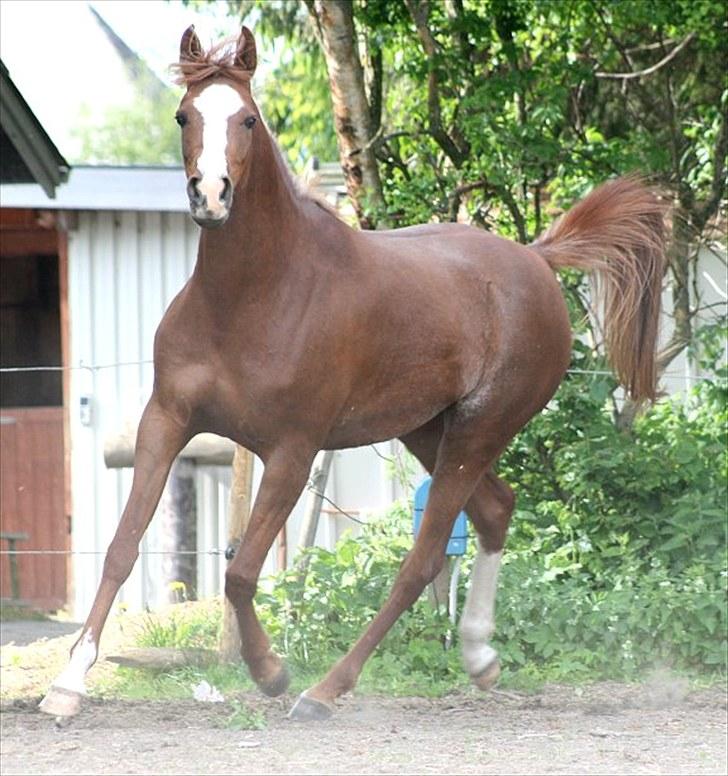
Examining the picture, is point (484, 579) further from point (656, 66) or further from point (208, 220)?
point (656, 66)

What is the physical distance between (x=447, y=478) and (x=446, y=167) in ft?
13.5

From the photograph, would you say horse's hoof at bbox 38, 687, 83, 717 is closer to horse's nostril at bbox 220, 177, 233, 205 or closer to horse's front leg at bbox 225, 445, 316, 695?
horse's front leg at bbox 225, 445, 316, 695

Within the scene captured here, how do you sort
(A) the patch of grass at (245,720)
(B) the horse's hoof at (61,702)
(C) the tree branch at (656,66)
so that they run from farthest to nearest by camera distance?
(C) the tree branch at (656,66) < (A) the patch of grass at (245,720) < (B) the horse's hoof at (61,702)

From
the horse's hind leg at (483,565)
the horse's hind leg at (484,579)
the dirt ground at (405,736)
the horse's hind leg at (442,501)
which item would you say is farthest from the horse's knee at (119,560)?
the horse's hind leg at (484,579)

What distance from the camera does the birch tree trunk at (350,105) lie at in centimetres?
850

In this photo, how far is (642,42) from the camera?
10242mm

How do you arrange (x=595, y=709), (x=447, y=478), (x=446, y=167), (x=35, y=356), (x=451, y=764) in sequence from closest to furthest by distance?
(x=451, y=764) → (x=447, y=478) → (x=595, y=709) → (x=446, y=167) → (x=35, y=356)

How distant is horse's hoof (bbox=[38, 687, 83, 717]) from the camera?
15.2ft

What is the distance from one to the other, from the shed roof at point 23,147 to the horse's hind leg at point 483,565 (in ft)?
8.36

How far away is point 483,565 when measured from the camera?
619 centimetres

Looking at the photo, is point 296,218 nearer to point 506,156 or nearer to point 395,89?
point 506,156

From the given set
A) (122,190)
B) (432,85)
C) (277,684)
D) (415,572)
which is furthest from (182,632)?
(122,190)

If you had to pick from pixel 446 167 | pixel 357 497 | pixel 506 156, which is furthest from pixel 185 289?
pixel 357 497

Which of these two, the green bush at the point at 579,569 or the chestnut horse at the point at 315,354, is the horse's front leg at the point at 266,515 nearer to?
the chestnut horse at the point at 315,354
